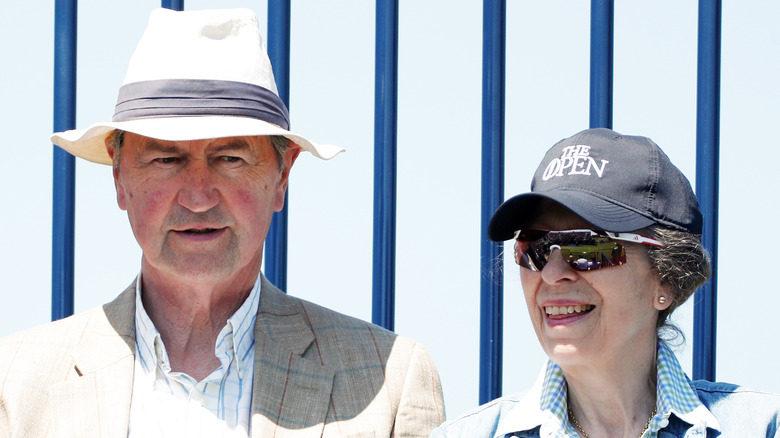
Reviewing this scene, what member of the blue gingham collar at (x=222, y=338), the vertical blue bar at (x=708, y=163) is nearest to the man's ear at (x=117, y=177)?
the blue gingham collar at (x=222, y=338)

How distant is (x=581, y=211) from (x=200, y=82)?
1.05 metres

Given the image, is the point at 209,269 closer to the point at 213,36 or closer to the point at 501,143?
the point at 213,36

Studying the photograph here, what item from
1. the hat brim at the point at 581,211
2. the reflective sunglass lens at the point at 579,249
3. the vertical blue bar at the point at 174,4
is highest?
the vertical blue bar at the point at 174,4

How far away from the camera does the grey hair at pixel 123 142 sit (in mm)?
2452

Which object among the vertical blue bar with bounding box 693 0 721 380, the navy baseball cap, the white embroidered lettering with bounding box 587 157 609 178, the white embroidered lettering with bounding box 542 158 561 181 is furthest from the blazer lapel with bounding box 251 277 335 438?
the vertical blue bar with bounding box 693 0 721 380

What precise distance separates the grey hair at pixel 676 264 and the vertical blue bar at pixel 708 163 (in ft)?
2.85

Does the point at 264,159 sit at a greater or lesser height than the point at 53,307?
greater

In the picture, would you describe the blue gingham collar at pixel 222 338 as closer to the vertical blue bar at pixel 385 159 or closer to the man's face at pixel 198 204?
the man's face at pixel 198 204

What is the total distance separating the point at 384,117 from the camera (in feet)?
9.63

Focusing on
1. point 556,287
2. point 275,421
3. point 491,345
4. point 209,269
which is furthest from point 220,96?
point 491,345

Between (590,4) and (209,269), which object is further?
(590,4)

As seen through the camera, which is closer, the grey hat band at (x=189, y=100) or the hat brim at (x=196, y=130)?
the hat brim at (x=196, y=130)

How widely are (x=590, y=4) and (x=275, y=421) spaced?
1.68 meters

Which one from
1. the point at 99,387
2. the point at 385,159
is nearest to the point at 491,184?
the point at 385,159
